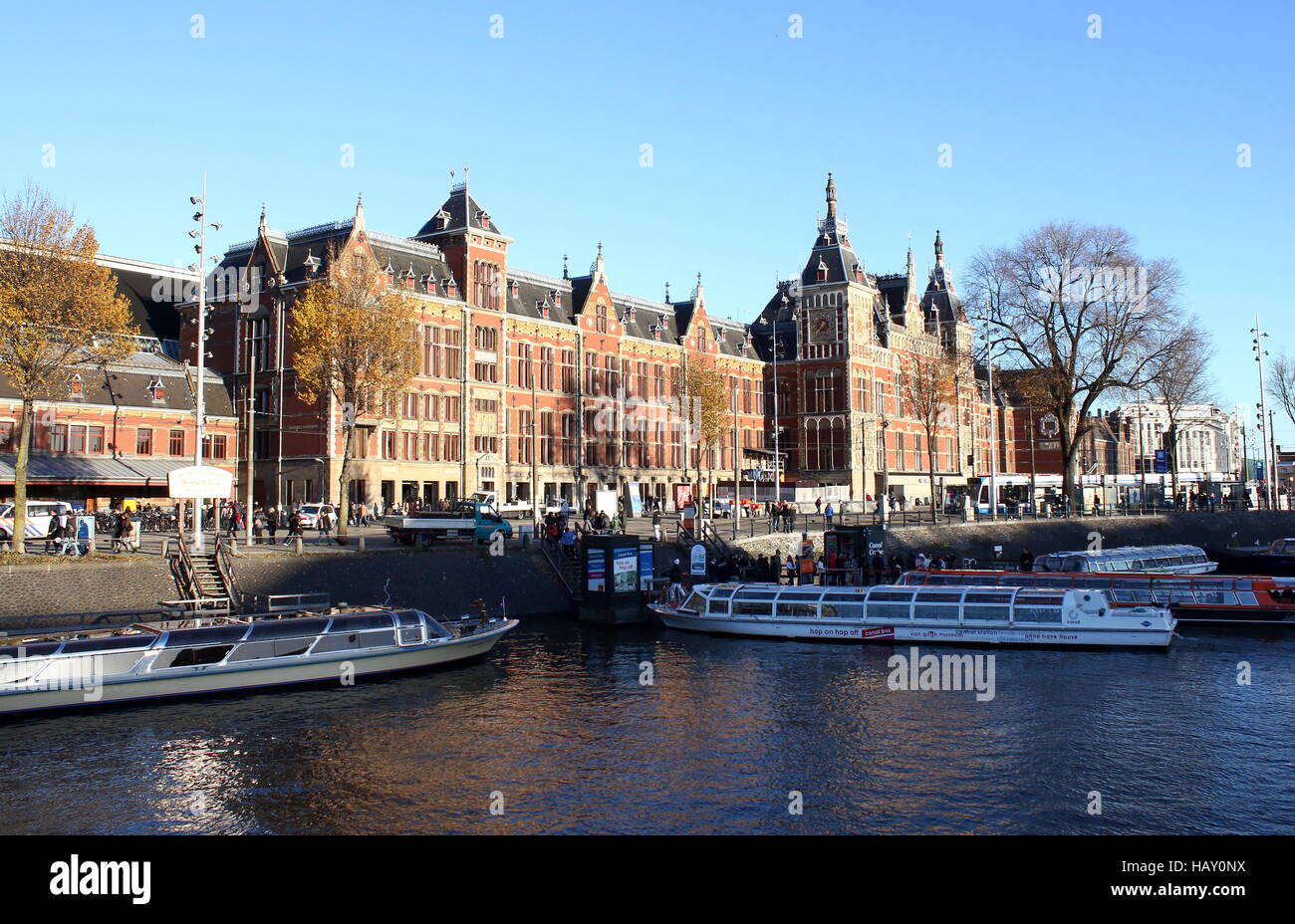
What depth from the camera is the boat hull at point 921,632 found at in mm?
38500

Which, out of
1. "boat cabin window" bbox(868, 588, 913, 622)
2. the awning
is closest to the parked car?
the awning

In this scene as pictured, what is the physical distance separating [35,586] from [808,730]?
2673 cm

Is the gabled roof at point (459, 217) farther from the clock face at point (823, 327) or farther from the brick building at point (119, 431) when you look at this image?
the clock face at point (823, 327)

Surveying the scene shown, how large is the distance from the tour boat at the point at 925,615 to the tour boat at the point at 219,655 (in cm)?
1204

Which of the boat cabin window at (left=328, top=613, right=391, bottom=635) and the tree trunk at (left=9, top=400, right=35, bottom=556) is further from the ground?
the tree trunk at (left=9, top=400, right=35, bottom=556)

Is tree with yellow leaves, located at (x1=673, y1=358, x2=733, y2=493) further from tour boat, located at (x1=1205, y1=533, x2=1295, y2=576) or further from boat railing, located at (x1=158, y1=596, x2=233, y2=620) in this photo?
boat railing, located at (x1=158, y1=596, x2=233, y2=620)

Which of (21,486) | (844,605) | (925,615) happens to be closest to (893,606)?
(925,615)

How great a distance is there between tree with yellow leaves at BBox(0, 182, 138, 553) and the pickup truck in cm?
1582

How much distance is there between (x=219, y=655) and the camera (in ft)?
99.0

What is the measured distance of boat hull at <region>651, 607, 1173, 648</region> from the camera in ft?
126

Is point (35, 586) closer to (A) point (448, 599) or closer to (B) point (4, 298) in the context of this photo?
(B) point (4, 298)

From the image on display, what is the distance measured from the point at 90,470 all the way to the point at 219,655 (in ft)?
124
